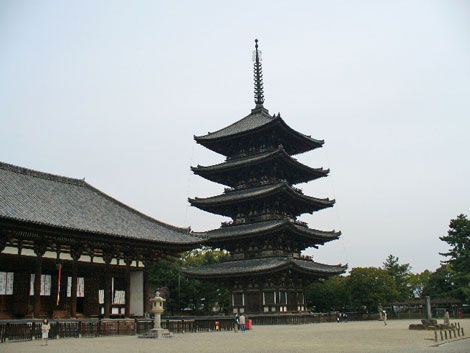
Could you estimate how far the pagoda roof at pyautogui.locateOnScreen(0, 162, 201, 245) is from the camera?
3221 cm

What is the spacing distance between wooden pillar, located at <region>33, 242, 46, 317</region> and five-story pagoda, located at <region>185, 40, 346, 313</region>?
21757mm

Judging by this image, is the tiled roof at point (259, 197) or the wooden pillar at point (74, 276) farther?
the tiled roof at point (259, 197)

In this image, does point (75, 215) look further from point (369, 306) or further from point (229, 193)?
Answer: point (369, 306)

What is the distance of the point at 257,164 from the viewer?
55.3 m

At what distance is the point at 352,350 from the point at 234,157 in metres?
39.0

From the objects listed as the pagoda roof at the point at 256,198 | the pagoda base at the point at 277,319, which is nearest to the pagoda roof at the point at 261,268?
the pagoda base at the point at 277,319

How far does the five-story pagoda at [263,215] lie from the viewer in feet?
167

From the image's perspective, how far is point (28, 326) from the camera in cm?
2905

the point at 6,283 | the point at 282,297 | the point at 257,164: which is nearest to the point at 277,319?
the point at 282,297

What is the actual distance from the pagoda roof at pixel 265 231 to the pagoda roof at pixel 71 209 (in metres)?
8.62

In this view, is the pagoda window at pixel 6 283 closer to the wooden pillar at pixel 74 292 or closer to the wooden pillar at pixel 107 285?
the wooden pillar at pixel 74 292

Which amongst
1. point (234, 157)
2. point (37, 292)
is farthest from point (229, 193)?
point (37, 292)

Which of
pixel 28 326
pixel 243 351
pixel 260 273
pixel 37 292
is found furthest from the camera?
pixel 260 273

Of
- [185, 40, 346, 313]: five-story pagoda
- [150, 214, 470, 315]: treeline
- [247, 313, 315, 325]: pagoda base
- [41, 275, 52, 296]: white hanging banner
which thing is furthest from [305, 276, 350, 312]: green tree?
[41, 275, 52, 296]: white hanging banner
